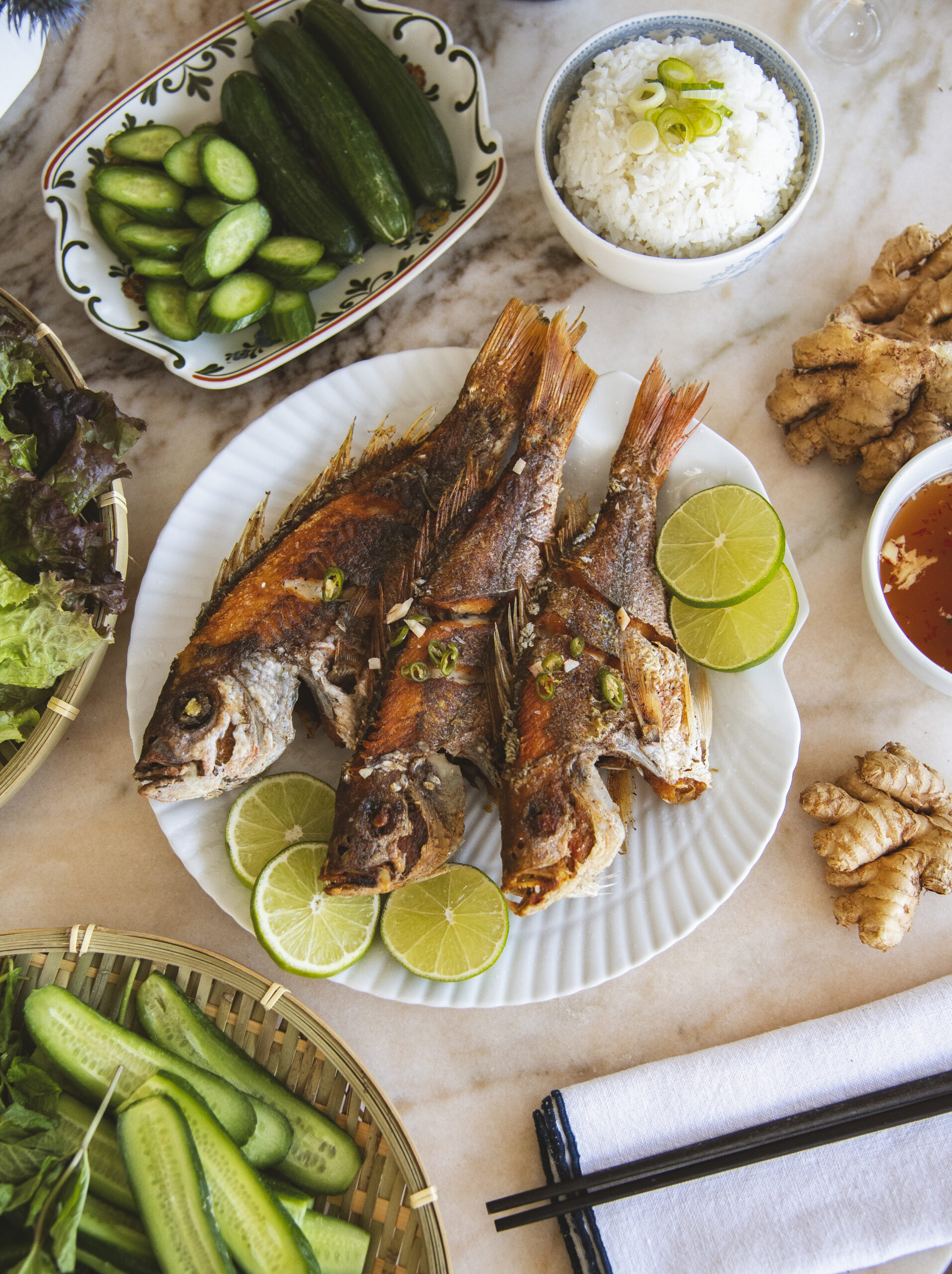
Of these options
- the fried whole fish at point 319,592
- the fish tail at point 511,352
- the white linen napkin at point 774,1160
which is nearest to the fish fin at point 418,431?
the fried whole fish at point 319,592

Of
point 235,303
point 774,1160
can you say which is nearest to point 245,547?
point 235,303

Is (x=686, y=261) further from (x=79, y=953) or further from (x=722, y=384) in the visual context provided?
(x=79, y=953)

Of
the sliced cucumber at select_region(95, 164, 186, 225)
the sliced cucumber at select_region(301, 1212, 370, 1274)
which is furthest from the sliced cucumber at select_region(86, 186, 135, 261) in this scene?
the sliced cucumber at select_region(301, 1212, 370, 1274)

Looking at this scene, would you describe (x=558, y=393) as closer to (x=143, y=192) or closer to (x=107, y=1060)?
(x=143, y=192)

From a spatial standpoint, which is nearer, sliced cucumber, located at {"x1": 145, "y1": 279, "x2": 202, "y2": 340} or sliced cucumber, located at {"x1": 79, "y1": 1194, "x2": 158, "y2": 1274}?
sliced cucumber, located at {"x1": 79, "y1": 1194, "x2": 158, "y2": 1274}

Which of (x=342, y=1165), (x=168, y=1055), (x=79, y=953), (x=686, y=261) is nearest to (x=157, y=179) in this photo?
(x=686, y=261)

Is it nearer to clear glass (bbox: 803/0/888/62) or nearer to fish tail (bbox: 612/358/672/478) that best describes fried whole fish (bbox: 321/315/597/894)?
fish tail (bbox: 612/358/672/478)
